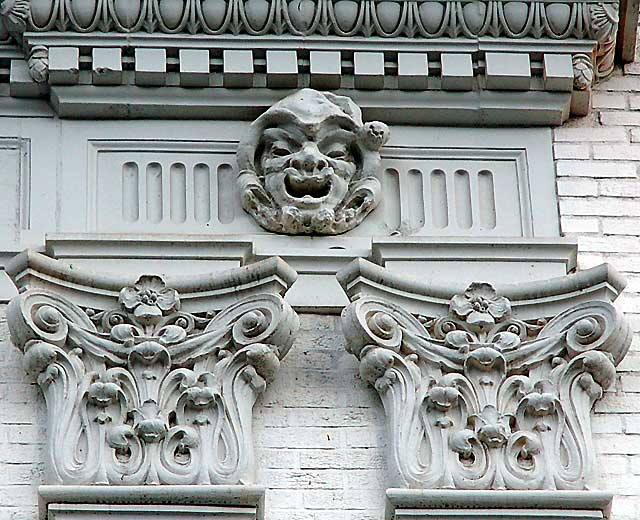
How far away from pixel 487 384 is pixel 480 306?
0.29 metres

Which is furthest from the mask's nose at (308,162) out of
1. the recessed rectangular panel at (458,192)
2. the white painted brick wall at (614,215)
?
the white painted brick wall at (614,215)

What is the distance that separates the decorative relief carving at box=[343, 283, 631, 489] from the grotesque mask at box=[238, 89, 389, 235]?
0.49m

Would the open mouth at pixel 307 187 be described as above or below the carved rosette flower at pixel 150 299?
above

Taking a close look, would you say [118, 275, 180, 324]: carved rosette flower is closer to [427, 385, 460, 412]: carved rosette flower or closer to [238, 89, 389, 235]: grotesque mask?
[238, 89, 389, 235]: grotesque mask

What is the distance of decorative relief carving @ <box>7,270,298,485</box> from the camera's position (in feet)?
27.6

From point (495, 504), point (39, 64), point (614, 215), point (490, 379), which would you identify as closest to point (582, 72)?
point (614, 215)

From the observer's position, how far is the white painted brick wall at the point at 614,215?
861 cm

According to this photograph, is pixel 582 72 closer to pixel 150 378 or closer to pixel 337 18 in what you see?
pixel 337 18

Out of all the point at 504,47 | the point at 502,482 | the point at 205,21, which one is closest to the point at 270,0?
the point at 205,21

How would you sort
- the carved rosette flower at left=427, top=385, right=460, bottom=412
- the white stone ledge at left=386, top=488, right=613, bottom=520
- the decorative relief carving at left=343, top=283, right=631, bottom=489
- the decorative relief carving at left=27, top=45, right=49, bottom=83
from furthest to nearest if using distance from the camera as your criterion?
1. the decorative relief carving at left=27, top=45, right=49, bottom=83
2. the carved rosette flower at left=427, top=385, right=460, bottom=412
3. the decorative relief carving at left=343, top=283, right=631, bottom=489
4. the white stone ledge at left=386, top=488, right=613, bottom=520

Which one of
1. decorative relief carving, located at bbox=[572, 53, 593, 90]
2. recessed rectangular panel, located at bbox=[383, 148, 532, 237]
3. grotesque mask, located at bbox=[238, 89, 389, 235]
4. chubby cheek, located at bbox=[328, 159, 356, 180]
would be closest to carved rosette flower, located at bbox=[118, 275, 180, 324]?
grotesque mask, located at bbox=[238, 89, 389, 235]

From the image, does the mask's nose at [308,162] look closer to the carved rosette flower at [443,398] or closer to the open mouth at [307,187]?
the open mouth at [307,187]

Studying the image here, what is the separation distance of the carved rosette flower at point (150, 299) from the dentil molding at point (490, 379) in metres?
0.61

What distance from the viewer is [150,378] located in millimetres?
8609
